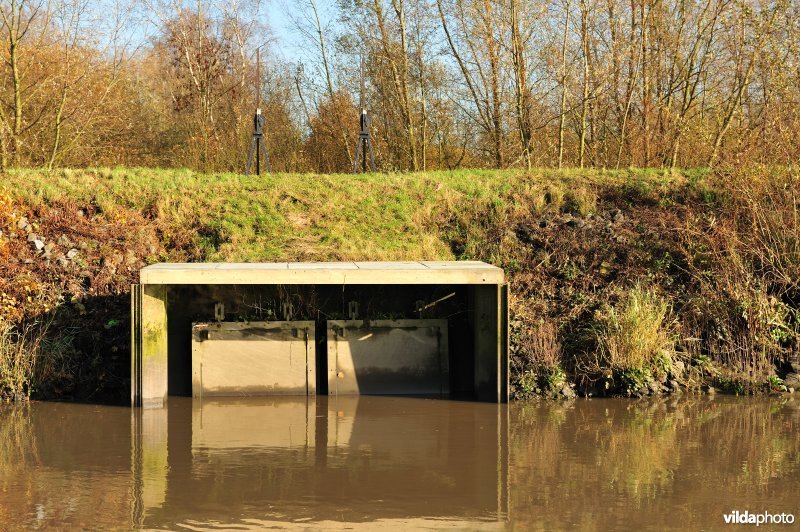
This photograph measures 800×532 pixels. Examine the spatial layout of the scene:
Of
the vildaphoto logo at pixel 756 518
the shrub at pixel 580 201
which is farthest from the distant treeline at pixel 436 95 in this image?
the vildaphoto logo at pixel 756 518

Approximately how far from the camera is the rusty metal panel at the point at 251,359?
37.9ft

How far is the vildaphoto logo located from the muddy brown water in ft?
0.25

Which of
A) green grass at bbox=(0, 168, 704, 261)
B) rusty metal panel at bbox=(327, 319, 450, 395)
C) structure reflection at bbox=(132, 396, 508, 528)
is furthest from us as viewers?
green grass at bbox=(0, 168, 704, 261)

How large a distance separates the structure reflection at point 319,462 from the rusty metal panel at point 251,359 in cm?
26

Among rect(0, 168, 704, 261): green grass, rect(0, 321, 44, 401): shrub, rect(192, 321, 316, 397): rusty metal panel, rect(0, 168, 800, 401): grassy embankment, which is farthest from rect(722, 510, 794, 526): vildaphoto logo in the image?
rect(0, 321, 44, 401): shrub

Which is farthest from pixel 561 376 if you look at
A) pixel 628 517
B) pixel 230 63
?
pixel 230 63

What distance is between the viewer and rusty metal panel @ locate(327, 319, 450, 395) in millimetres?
11711

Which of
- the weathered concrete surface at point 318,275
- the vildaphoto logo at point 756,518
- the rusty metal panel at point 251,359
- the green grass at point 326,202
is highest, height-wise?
the green grass at point 326,202

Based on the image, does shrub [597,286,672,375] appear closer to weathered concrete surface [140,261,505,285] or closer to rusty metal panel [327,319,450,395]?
weathered concrete surface [140,261,505,285]

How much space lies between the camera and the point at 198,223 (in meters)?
14.3

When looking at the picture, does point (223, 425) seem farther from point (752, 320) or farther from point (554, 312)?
point (752, 320)

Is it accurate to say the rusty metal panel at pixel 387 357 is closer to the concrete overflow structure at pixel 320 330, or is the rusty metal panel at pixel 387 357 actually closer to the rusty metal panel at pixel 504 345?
the concrete overflow structure at pixel 320 330

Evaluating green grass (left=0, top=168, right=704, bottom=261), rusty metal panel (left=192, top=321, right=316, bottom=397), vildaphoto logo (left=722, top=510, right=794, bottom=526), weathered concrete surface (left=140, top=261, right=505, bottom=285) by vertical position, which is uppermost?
green grass (left=0, top=168, right=704, bottom=261)

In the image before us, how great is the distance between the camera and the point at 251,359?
11.7 meters
